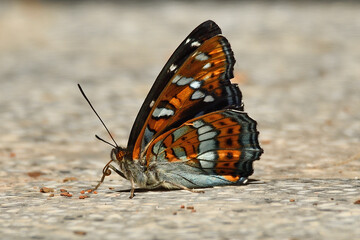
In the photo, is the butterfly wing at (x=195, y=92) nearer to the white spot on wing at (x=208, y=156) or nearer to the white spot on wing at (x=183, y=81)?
the white spot on wing at (x=183, y=81)

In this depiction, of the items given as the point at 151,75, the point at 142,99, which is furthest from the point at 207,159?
the point at 151,75

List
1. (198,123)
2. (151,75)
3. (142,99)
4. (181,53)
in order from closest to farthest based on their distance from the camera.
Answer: (181,53)
(198,123)
(142,99)
(151,75)

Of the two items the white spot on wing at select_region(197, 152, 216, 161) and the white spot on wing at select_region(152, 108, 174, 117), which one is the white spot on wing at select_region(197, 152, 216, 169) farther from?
the white spot on wing at select_region(152, 108, 174, 117)

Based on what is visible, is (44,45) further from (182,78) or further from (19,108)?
(182,78)

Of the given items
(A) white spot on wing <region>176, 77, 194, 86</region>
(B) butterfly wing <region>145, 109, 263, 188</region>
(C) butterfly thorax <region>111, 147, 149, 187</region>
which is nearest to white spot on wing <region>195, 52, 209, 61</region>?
(A) white spot on wing <region>176, 77, 194, 86</region>

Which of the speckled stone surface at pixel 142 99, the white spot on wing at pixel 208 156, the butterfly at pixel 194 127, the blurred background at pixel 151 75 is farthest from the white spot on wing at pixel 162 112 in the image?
the blurred background at pixel 151 75

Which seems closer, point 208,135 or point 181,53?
point 181,53

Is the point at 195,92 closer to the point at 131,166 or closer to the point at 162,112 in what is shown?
the point at 162,112
